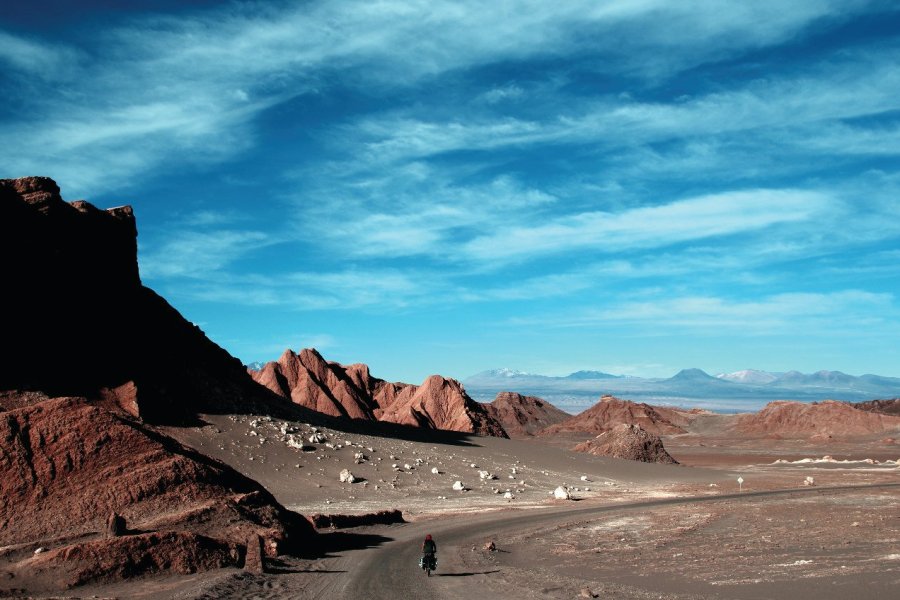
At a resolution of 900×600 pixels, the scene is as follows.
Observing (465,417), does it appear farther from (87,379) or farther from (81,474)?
(81,474)

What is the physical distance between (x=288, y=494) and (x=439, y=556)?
19.8 meters

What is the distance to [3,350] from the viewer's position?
4344cm

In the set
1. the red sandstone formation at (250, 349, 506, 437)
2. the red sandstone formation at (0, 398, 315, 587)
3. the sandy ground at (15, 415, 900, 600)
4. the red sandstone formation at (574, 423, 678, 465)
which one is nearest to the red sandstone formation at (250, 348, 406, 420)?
the red sandstone formation at (250, 349, 506, 437)

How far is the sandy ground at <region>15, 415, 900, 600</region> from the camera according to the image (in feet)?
63.7

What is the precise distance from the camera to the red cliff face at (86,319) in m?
→ 46.1

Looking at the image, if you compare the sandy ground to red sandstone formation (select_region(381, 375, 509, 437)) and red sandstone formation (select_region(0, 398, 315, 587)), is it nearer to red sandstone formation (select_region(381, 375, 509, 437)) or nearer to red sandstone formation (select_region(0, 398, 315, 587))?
red sandstone formation (select_region(0, 398, 315, 587))

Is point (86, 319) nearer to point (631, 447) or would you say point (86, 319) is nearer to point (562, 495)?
point (562, 495)

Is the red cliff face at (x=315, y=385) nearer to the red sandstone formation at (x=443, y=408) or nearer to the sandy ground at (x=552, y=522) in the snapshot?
the red sandstone formation at (x=443, y=408)

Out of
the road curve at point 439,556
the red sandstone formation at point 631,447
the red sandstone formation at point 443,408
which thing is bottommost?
the road curve at point 439,556

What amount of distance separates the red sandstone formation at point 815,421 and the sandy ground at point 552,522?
9360 centimetres

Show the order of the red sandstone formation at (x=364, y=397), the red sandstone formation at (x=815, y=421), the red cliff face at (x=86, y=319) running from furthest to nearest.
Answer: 1. the red sandstone formation at (x=815, y=421)
2. the red sandstone formation at (x=364, y=397)
3. the red cliff face at (x=86, y=319)

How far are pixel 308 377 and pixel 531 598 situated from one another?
93.3 meters

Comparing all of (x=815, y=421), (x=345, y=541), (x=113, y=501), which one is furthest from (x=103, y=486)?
(x=815, y=421)

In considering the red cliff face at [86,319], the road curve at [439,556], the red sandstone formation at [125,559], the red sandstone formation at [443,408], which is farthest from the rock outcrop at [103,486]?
the red sandstone formation at [443,408]
